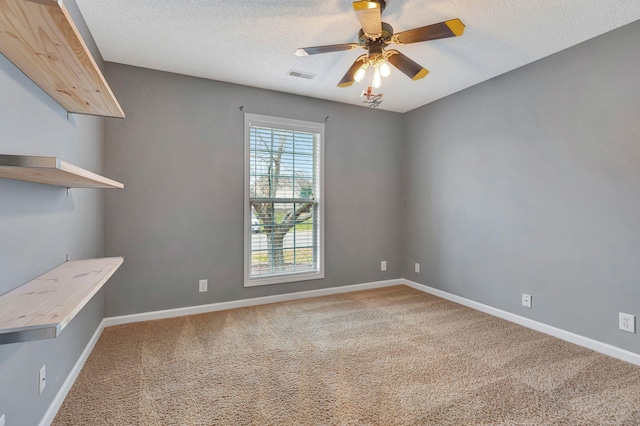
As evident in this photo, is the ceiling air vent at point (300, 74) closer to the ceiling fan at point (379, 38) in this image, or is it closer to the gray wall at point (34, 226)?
the ceiling fan at point (379, 38)

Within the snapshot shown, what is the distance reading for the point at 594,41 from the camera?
7.98ft

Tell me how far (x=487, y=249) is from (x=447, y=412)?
2.08 m

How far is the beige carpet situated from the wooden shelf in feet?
5.78

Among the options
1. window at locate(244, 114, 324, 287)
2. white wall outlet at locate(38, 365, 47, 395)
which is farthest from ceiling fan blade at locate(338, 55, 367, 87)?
white wall outlet at locate(38, 365, 47, 395)

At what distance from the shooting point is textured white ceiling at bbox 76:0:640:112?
2061 millimetres

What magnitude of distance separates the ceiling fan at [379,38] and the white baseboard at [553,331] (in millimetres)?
2518

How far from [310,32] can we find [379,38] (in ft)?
1.98

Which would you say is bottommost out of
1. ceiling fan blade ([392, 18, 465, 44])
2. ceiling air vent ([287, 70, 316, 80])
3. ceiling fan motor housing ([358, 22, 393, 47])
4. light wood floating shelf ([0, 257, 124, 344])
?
light wood floating shelf ([0, 257, 124, 344])

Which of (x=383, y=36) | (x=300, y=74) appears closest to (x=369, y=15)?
(x=383, y=36)

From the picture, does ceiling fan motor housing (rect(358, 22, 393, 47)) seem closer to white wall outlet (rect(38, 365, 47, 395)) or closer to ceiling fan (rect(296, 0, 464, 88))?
ceiling fan (rect(296, 0, 464, 88))

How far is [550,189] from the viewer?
2738 millimetres

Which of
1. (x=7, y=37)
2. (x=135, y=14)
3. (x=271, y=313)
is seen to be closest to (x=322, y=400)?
(x=271, y=313)

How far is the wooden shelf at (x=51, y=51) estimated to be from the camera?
894mm

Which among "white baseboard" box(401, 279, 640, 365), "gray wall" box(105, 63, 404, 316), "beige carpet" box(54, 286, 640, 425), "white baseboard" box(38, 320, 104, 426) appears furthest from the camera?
"gray wall" box(105, 63, 404, 316)
